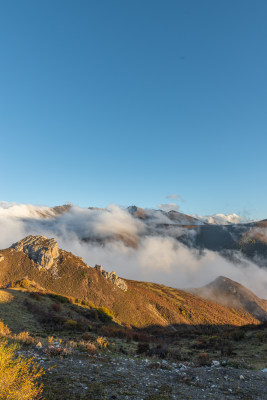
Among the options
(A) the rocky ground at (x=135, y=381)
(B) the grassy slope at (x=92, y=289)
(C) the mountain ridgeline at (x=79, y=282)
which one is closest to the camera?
(A) the rocky ground at (x=135, y=381)

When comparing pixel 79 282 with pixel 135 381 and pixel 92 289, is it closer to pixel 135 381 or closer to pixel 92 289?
pixel 92 289

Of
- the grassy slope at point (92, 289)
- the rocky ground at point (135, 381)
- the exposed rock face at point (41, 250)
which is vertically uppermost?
the rocky ground at point (135, 381)

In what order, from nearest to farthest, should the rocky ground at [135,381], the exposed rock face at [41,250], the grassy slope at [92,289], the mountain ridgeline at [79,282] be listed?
the rocky ground at [135,381] < the grassy slope at [92,289] < the mountain ridgeline at [79,282] < the exposed rock face at [41,250]

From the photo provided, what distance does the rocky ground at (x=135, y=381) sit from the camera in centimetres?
888

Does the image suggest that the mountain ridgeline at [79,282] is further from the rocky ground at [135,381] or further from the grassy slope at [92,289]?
the rocky ground at [135,381]

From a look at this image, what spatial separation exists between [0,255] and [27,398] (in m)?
105

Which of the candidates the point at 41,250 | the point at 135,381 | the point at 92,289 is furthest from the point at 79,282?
the point at 135,381

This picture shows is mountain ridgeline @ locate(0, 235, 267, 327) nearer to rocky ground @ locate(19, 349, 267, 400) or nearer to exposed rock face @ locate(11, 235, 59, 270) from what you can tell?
exposed rock face @ locate(11, 235, 59, 270)

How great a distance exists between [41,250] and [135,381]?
104m

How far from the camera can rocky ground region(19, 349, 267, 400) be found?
8.88 metres

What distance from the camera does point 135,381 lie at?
1067cm

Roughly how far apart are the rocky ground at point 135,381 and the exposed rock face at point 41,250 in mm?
93984

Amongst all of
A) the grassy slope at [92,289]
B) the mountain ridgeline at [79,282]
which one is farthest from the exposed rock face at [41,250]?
the grassy slope at [92,289]

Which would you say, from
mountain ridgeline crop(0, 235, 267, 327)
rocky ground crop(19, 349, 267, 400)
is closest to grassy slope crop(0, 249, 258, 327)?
mountain ridgeline crop(0, 235, 267, 327)
